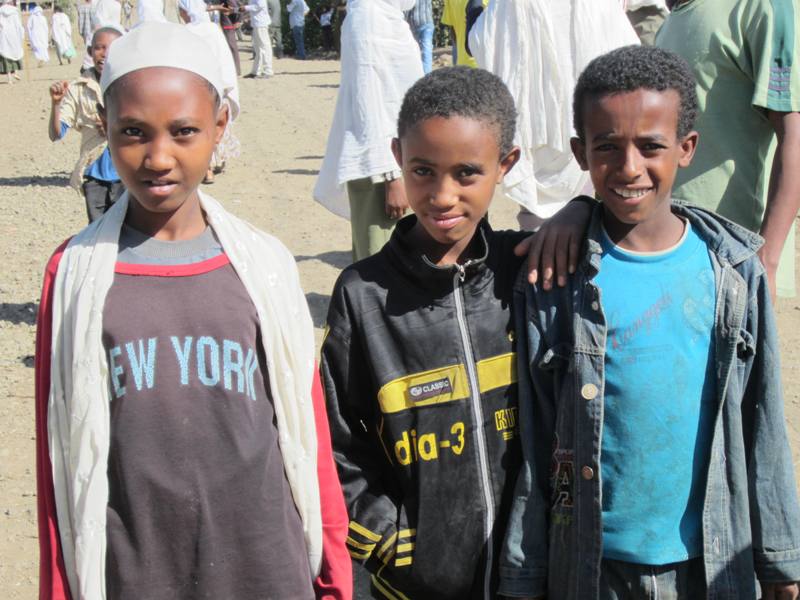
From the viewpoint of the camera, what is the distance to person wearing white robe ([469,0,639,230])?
3957 millimetres

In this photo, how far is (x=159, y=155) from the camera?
1.99 meters

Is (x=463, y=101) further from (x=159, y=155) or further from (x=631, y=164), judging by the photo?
(x=159, y=155)

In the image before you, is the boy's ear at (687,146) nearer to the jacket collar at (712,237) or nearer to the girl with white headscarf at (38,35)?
the jacket collar at (712,237)

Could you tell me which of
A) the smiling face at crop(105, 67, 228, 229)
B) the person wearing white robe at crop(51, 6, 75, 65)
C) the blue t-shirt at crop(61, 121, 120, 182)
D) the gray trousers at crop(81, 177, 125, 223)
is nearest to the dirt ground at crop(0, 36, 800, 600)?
the gray trousers at crop(81, 177, 125, 223)

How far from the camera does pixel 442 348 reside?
230 cm

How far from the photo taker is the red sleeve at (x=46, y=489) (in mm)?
1928

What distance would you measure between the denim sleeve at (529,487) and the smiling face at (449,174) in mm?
246

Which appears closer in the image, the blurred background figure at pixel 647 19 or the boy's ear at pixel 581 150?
the boy's ear at pixel 581 150

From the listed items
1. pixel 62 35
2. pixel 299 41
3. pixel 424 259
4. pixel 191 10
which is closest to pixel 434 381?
pixel 424 259

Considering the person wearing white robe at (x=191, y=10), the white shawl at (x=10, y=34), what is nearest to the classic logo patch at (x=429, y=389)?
the person wearing white robe at (x=191, y=10)

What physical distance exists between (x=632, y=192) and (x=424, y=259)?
0.53 m

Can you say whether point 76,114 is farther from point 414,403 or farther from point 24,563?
point 414,403

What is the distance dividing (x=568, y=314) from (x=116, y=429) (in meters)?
1.09

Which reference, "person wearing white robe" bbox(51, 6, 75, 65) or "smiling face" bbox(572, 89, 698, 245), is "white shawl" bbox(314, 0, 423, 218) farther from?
"person wearing white robe" bbox(51, 6, 75, 65)
